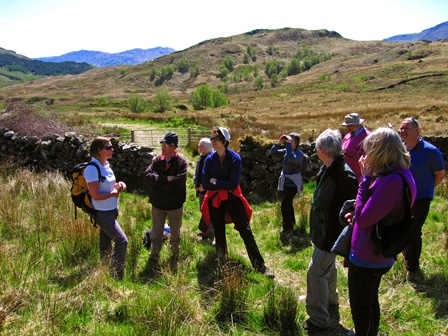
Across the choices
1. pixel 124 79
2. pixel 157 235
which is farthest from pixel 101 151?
pixel 124 79

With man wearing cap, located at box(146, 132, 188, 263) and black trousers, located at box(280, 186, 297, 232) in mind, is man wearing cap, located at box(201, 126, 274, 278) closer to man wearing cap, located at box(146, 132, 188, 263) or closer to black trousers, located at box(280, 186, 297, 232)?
man wearing cap, located at box(146, 132, 188, 263)

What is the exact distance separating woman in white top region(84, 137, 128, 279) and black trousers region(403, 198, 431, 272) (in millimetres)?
3757

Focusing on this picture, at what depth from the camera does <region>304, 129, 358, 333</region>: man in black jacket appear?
323 centimetres

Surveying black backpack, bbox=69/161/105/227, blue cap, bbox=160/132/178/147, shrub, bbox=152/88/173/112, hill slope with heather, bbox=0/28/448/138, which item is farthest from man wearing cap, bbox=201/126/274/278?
shrub, bbox=152/88/173/112

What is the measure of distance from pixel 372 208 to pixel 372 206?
15 mm

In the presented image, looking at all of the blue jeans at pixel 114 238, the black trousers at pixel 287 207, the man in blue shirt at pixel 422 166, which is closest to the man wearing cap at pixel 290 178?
the black trousers at pixel 287 207

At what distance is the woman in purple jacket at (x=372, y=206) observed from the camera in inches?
100

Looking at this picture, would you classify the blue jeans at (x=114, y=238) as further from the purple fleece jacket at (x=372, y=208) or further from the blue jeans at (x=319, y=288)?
the purple fleece jacket at (x=372, y=208)

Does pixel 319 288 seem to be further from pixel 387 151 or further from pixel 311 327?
pixel 387 151

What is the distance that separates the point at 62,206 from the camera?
6.09 m

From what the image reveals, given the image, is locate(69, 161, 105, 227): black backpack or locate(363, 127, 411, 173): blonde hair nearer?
locate(363, 127, 411, 173): blonde hair

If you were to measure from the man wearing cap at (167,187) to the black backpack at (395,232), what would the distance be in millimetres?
2725

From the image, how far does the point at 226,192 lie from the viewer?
4621mm

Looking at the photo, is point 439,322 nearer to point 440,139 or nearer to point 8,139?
point 440,139
